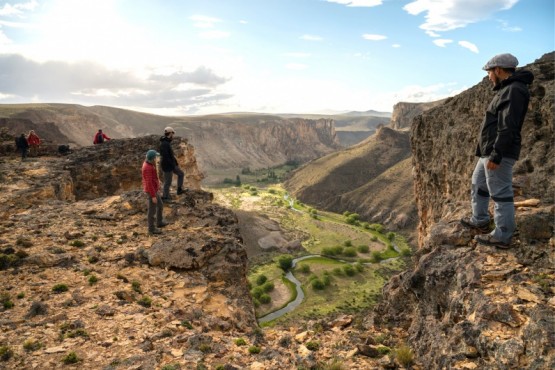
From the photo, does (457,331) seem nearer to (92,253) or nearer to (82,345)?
(82,345)

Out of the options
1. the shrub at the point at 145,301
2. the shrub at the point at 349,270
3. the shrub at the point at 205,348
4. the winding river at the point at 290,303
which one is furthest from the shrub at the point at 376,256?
the shrub at the point at 205,348

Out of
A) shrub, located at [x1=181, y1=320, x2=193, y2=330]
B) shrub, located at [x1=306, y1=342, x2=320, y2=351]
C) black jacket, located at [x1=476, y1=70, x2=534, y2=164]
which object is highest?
black jacket, located at [x1=476, y1=70, x2=534, y2=164]

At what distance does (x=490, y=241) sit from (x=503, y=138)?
2.06 m

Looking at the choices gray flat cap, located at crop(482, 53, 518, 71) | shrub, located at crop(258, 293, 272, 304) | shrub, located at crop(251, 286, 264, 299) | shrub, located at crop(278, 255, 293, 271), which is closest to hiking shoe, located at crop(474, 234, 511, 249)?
gray flat cap, located at crop(482, 53, 518, 71)

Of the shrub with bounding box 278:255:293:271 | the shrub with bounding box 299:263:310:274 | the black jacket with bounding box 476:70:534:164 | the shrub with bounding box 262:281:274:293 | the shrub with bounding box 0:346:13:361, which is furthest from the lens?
the shrub with bounding box 278:255:293:271

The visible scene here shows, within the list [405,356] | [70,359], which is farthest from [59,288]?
[405,356]

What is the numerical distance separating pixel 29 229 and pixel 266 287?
37951 millimetres

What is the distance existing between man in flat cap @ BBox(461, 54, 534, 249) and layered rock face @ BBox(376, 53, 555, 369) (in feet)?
1.60

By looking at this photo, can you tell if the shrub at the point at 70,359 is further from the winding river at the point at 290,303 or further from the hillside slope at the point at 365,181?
the hillside slope at the point at 365,181

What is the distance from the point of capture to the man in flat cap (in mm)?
6445

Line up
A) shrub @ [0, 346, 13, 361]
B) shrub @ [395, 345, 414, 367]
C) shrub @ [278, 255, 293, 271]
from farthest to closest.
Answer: shrub @ [278, 255, 293, 271] < shrub @ [395, 345, 414, 367] < shrub @ [0, 346, 13, 361]

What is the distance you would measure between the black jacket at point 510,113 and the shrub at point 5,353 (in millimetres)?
9285

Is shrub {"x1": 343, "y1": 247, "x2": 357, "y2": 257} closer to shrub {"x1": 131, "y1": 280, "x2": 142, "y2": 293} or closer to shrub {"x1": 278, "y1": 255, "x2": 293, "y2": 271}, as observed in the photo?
shrub {"x1": 278, "y1": 255, "x2": 293, "y2": 271}

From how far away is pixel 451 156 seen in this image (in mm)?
22625
